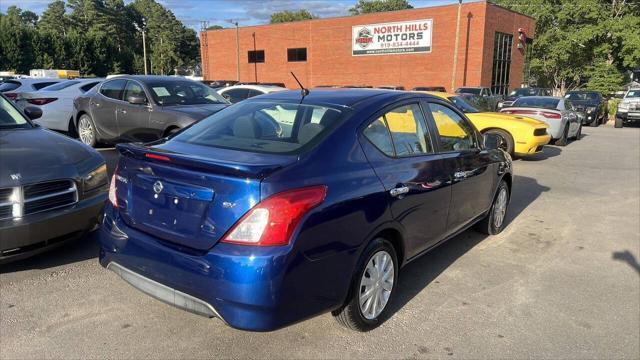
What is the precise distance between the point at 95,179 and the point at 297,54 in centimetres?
3987

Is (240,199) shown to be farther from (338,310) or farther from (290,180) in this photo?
(338,310)

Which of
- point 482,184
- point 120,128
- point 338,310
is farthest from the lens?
point 120,128

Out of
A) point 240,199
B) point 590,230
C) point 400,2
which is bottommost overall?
point 590,230

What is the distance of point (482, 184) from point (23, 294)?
418cm

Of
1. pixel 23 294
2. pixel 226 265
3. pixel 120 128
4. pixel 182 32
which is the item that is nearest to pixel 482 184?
pixel 226 265

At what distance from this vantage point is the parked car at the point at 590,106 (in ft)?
73.0

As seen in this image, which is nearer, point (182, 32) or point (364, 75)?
point (364, 75)

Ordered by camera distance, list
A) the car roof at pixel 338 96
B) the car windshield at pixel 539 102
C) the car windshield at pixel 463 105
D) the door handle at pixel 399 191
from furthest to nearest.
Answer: the car windshield at pixel 539 102 < the car windshield at pixel 463 105 < the car roof at pixel 338 96 < the door handle at pixel 399 191

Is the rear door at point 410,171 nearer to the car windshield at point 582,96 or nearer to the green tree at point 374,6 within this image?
the car windshield at point 582,96

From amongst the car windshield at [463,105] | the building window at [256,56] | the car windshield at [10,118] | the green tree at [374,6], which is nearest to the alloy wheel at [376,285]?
the car windshield at [10,118]

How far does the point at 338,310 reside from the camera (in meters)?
3.21

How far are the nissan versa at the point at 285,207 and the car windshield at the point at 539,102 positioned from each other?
37.2ft

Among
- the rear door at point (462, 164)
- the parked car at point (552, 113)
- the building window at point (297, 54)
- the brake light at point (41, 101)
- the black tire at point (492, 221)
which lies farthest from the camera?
the building window at point (297, 54)

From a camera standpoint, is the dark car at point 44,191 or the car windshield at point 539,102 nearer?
the dark car at point 44,191
